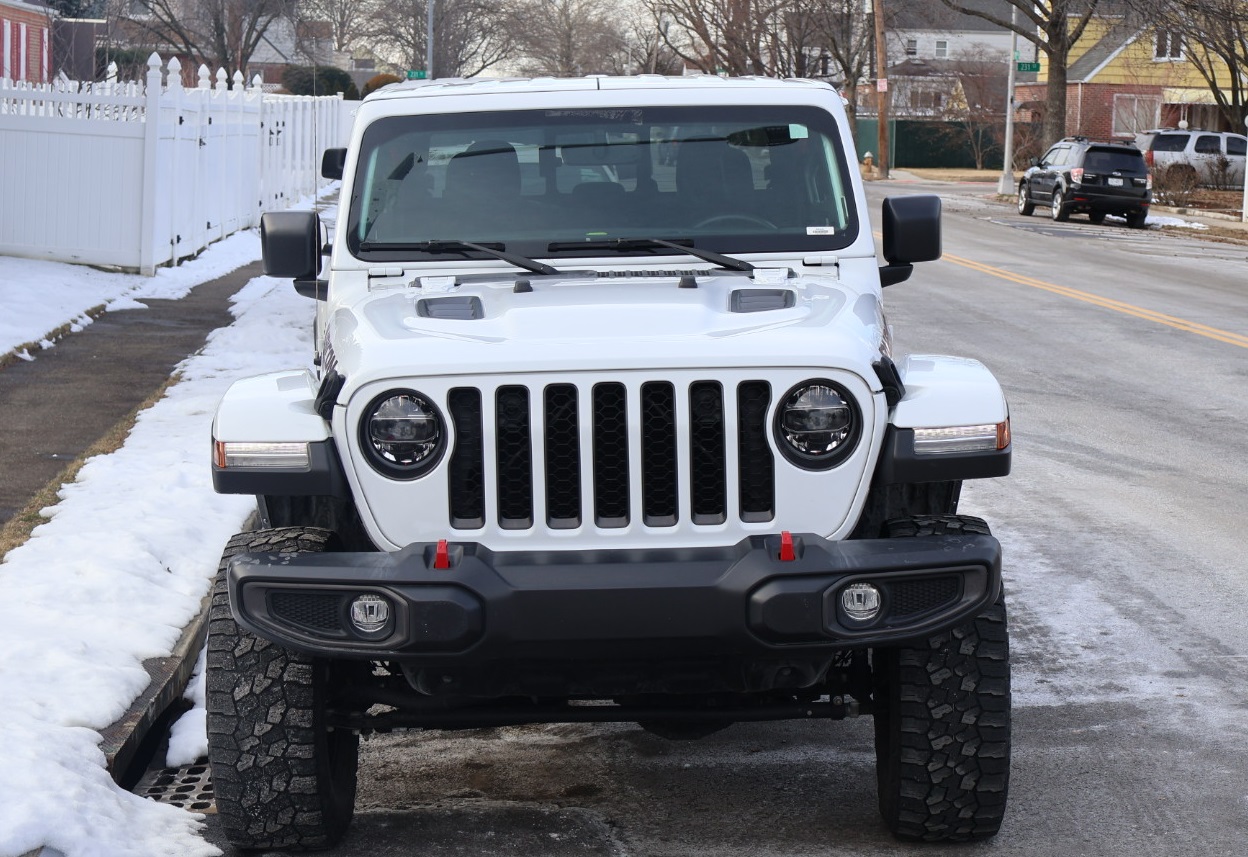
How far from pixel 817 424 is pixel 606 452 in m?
0.52

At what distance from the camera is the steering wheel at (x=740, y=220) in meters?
5.45

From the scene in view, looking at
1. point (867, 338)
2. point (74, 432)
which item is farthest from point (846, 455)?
point (74, 432)

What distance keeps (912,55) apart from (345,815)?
84779 mm

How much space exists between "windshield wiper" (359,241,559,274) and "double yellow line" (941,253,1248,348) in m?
11.2

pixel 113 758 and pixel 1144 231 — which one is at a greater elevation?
pixel 1144 231

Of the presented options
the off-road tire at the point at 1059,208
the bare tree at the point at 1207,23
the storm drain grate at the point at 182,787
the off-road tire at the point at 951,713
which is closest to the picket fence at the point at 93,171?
the storm drain grate at the point at 182,787

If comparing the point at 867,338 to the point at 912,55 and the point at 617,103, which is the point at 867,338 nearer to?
the point at 617,103

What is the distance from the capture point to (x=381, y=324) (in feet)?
14.7

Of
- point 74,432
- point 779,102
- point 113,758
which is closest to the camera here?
point 113,758

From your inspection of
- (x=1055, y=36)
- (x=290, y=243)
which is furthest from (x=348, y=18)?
(x=290, y=243)

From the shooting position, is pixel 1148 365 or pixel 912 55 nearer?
pixel 1148 365

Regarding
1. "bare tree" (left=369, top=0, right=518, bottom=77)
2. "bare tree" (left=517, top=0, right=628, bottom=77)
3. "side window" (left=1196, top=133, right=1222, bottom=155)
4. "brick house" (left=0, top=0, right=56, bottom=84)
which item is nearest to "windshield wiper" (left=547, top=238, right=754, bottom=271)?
"brick house" (left=0, top=0, right=56, bottom=84)

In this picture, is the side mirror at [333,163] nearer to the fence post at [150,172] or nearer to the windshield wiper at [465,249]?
the windshield wiper at [465,249]

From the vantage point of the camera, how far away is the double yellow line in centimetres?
1561
